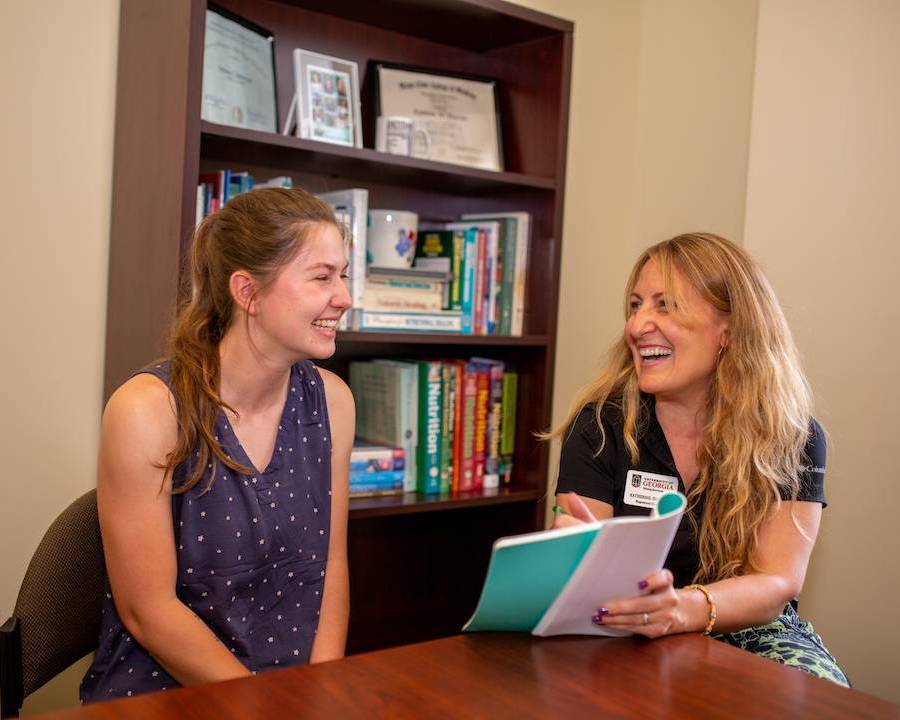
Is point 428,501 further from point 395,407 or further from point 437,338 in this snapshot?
point 437,338

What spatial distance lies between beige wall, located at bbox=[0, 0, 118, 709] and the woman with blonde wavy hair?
1127mm

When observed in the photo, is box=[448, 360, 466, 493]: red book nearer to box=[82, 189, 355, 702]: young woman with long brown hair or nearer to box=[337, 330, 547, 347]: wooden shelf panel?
box=[337, 330, 547, 347]: wooden shelf panel

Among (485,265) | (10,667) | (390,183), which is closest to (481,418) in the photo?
(485,265)

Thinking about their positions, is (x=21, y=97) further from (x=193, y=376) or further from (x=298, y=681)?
(x=298, y=681)

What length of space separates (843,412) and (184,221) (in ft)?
5.71

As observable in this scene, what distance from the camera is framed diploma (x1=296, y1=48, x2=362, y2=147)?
234 centimetres

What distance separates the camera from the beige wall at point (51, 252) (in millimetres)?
2123

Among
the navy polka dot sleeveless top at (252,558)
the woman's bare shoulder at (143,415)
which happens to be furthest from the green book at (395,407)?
the woman's bare shoulder at (143,415)

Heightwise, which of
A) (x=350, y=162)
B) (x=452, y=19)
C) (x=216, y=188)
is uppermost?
(x=452, y=19)

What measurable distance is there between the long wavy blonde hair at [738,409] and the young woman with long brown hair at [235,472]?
592 millimetres

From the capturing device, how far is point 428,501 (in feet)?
8.07

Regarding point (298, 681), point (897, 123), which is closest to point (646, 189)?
point (897, 123)

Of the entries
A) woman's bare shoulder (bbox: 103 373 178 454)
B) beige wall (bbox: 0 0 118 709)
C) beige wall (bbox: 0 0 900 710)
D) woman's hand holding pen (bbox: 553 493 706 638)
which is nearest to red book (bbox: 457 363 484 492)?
beige wall (bbox: 0 0 900 710)

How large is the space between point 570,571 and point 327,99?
1.59m
